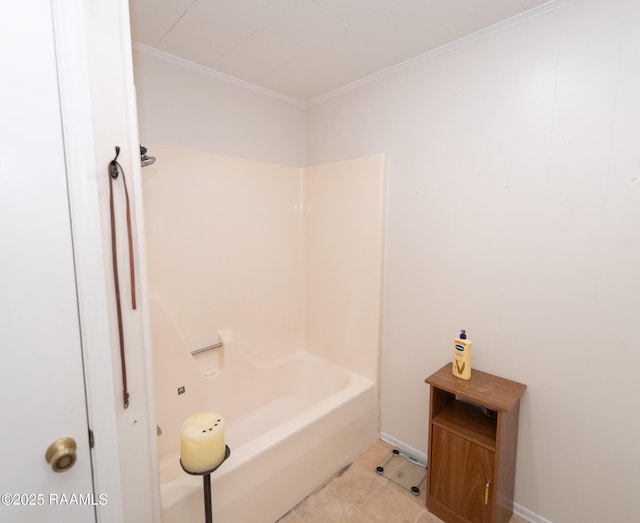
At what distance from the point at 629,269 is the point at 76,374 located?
1.97 m

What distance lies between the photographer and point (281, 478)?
1570mm

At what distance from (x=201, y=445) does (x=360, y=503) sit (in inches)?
43.5

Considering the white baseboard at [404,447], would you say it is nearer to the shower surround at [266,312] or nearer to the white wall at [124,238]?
the shower surround at [266,312]

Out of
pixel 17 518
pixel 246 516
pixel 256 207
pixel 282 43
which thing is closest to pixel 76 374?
pixel 17 518

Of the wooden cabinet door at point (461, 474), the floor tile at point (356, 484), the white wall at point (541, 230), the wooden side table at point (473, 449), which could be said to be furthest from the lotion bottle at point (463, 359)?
the floor tile at point (356, 484)

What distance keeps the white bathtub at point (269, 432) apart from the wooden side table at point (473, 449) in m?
0.54

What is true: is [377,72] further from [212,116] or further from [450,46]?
[212,116]

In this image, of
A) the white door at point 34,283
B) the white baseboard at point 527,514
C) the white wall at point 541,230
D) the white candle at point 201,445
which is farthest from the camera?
the white baseboard at point 527,514

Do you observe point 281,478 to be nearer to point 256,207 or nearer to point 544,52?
point 256,207

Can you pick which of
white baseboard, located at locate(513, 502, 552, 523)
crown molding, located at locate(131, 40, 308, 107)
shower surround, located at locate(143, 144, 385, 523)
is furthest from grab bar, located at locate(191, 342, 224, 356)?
white baseboard, located at locate(513, 502, 552, 523)

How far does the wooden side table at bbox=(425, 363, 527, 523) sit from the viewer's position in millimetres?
1398

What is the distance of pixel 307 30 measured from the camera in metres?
1.54

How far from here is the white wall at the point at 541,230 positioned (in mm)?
1273

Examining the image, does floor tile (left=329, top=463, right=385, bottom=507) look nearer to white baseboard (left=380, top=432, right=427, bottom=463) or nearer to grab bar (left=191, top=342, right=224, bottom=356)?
white baseboard (left=380, top=432, right=427, bottom=463)
